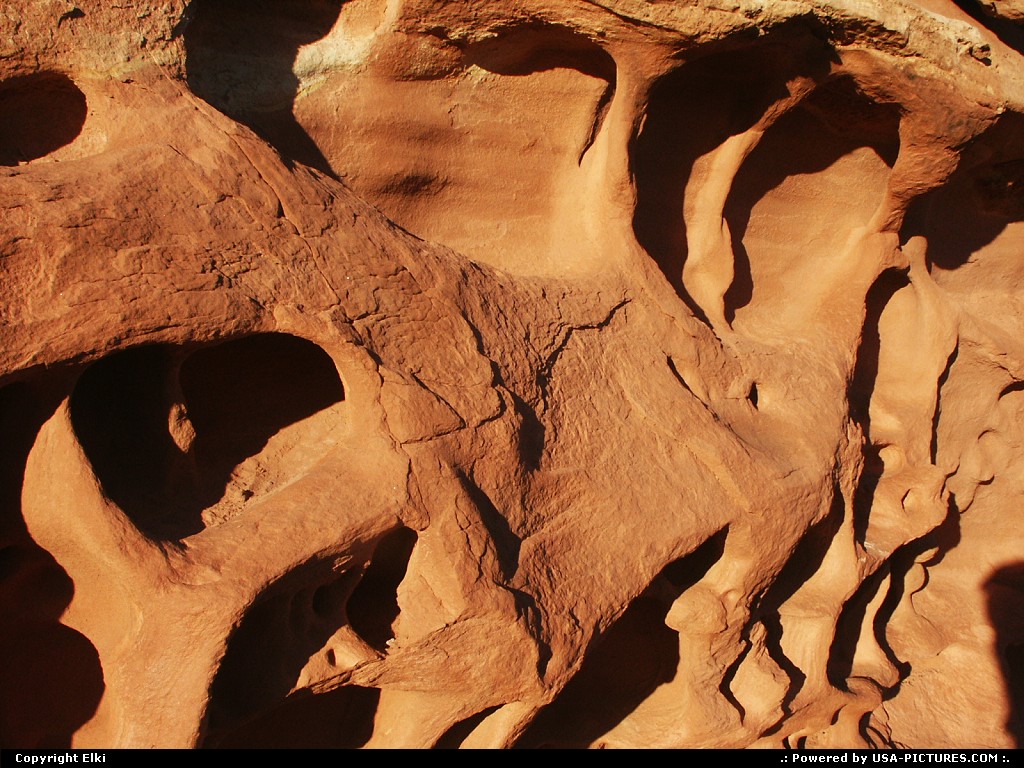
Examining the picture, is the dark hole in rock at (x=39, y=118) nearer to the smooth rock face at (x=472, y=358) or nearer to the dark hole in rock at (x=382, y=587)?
the smooth rock face at (x=472, y=358)

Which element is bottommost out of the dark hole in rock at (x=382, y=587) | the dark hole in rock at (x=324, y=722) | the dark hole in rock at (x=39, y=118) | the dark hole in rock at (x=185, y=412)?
the dark hole in rock at (x=324, y=722)

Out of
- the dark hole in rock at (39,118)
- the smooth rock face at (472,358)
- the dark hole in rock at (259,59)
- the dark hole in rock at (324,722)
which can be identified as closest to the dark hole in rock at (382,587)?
the smooth rock face at (472,358)

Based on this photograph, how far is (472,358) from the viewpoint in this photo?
161 centimetres

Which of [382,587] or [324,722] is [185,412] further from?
[324,722]

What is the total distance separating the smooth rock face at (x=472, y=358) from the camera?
135cm

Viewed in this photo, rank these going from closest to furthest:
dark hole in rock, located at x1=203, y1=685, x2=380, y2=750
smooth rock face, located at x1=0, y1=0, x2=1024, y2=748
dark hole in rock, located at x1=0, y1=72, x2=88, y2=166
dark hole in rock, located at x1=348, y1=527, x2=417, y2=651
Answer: smooth rock face, located at x1=0, y1=0, x2=1024, y2=748 < dark hole in rock, located at x1=0, y1=72, x2=88, y2=166 < dark hole in rock, located at x1=348, y1=527, x2=417, y2=651 < dark hole in rock, located at x1=203, y1=685, x2=380, y2=750

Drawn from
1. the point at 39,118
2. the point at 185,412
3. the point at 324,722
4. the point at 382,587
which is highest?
the point at 39,118

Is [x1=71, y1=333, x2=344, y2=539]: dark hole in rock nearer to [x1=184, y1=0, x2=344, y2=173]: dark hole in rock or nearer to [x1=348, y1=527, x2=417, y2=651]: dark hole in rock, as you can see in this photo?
[x1=348, y1=527, x2=417, y2=651]: dark hole in rock

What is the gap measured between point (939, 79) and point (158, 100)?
161 cm

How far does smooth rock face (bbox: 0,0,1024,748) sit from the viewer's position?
1347 mm

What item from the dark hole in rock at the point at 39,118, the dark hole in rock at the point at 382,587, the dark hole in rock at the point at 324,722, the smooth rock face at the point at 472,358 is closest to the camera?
the smooth rock face at the point at 472,358

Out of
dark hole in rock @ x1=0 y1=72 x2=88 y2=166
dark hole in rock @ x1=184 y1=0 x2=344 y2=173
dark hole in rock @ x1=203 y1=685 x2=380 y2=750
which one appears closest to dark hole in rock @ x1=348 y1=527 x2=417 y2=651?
A: dark hole in rock @ x1=203 y1=685 x2=380 y2=750

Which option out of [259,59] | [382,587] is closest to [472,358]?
[382,587]

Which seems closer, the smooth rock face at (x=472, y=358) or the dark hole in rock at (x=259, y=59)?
the smooth rock face at (x=472, y=358)
